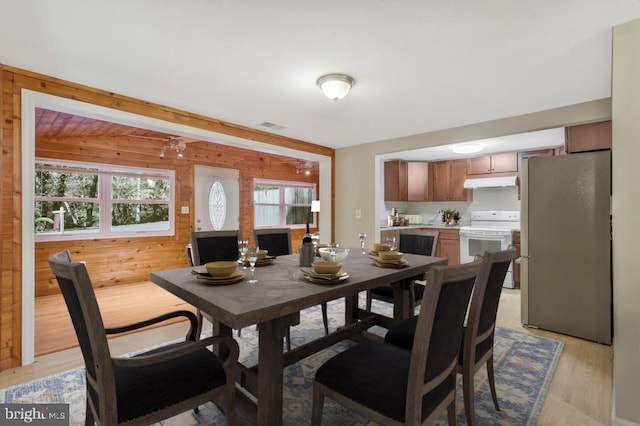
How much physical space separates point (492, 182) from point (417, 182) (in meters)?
1.31

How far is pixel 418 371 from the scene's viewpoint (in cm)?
114

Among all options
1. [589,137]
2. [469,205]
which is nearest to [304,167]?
[469,205]

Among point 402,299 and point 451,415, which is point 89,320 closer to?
point 451,415

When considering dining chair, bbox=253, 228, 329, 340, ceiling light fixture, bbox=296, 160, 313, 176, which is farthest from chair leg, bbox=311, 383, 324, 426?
ceiling light fixture, bbox=296, 160, 313, 176

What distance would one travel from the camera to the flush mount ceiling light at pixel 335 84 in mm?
2465

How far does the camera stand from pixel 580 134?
324 centimetres

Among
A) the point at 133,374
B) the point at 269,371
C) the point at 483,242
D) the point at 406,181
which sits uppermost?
the point at 406,181

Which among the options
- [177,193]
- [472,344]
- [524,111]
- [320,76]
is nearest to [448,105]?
[524,111]

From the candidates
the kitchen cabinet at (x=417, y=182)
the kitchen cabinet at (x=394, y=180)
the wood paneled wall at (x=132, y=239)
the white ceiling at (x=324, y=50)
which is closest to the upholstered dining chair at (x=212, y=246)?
the white ceiling at (x=324, y=50)

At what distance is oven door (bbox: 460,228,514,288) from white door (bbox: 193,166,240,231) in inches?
165

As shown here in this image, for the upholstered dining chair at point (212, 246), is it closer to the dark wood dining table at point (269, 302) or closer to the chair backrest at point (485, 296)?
the dark wood dining table at point (269, 302)

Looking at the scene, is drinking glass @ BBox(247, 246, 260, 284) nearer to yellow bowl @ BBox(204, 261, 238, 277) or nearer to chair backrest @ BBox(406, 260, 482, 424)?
yellow bowl @ BBox(204, 261, 238, 277)

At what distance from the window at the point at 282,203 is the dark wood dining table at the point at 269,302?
4865 mm

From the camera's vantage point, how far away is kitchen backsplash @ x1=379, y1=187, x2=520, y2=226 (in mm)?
5422
